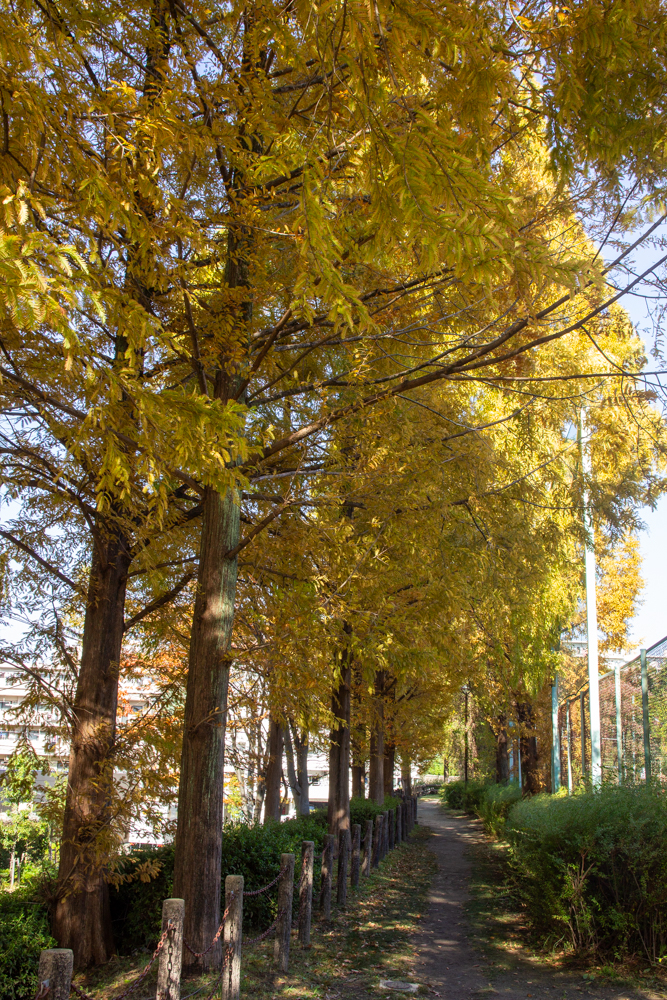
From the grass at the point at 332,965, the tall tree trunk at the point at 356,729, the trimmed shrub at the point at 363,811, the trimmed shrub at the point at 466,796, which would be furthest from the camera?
the trimmed shrub at the point at 466,796

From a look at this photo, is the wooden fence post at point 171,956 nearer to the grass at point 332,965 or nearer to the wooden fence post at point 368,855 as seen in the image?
the grass at point 332,965

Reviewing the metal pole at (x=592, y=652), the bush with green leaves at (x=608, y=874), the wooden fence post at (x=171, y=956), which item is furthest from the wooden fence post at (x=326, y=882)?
the wooden fence post at (x=171, y=956)

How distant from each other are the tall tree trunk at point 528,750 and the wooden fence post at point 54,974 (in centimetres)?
1849

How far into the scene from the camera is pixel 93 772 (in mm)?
7836

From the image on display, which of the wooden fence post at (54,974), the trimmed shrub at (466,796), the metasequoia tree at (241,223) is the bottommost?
the trimmed shrub at (466,796)

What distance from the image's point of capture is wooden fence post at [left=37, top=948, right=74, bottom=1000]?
359 cm

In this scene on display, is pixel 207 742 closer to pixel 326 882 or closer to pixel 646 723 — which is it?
pixel 326 882

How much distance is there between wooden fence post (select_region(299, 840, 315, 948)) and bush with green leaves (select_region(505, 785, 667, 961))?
8.98ft

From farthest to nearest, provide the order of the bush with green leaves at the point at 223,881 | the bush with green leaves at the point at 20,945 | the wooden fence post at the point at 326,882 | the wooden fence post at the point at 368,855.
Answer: the wooden fence post at the point at 368,855, the wooden fence post at the point at 326,882, the bush with green leaves at the point at 223,881, the bush with green leaves at the point at 20,945

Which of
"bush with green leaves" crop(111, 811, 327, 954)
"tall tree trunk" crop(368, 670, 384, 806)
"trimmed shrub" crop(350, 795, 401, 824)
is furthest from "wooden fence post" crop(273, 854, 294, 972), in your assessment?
"tall tree trunk" crop(368, 670, 384, 806)

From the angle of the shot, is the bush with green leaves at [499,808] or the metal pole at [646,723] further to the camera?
the bush with green leaves at [499,808]

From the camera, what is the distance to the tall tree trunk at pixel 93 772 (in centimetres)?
743

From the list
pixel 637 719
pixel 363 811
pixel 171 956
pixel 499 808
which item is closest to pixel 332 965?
pixel 171 956

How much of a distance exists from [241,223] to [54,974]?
16.5 ft
